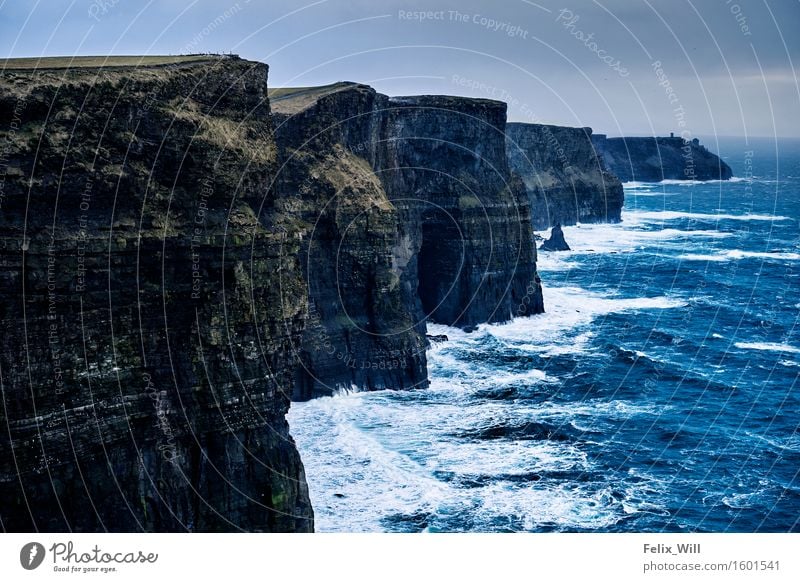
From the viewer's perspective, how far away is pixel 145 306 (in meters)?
35.8

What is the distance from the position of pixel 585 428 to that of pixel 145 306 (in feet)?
111

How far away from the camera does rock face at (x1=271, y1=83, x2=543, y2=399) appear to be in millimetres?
63750

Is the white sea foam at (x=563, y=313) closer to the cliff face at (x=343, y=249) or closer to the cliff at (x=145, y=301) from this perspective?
the cliff face at (x=343, y=249)

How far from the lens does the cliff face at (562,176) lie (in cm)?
14712

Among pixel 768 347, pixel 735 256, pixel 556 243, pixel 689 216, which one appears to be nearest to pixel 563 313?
pixel 768 347

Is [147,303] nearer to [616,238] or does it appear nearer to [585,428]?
[585,428]

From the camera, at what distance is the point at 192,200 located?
37.9 metres

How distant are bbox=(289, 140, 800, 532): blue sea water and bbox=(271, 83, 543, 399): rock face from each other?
9.29 feet

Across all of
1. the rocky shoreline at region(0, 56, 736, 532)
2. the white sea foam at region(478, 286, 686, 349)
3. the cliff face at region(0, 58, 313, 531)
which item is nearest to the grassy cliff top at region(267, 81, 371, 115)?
the rocky shoreline at region(0, 56, 736, 532)

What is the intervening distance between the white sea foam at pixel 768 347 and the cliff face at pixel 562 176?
66070 mm

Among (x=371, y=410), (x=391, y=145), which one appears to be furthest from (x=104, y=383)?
(x=391, y=145)

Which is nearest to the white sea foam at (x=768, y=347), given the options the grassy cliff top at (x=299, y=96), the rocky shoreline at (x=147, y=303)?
the grassy cliff top at (x=299, y=96)

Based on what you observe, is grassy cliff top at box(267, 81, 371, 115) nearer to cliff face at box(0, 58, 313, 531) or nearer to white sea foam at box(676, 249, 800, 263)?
cliff face at box(0, 58, 313, 531)

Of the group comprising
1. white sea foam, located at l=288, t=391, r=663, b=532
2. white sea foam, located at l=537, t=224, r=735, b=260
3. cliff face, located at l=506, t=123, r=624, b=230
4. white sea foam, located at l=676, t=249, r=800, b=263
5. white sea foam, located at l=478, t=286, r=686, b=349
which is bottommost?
white sea foam, located at l=288, t=391, r=663, b=532
